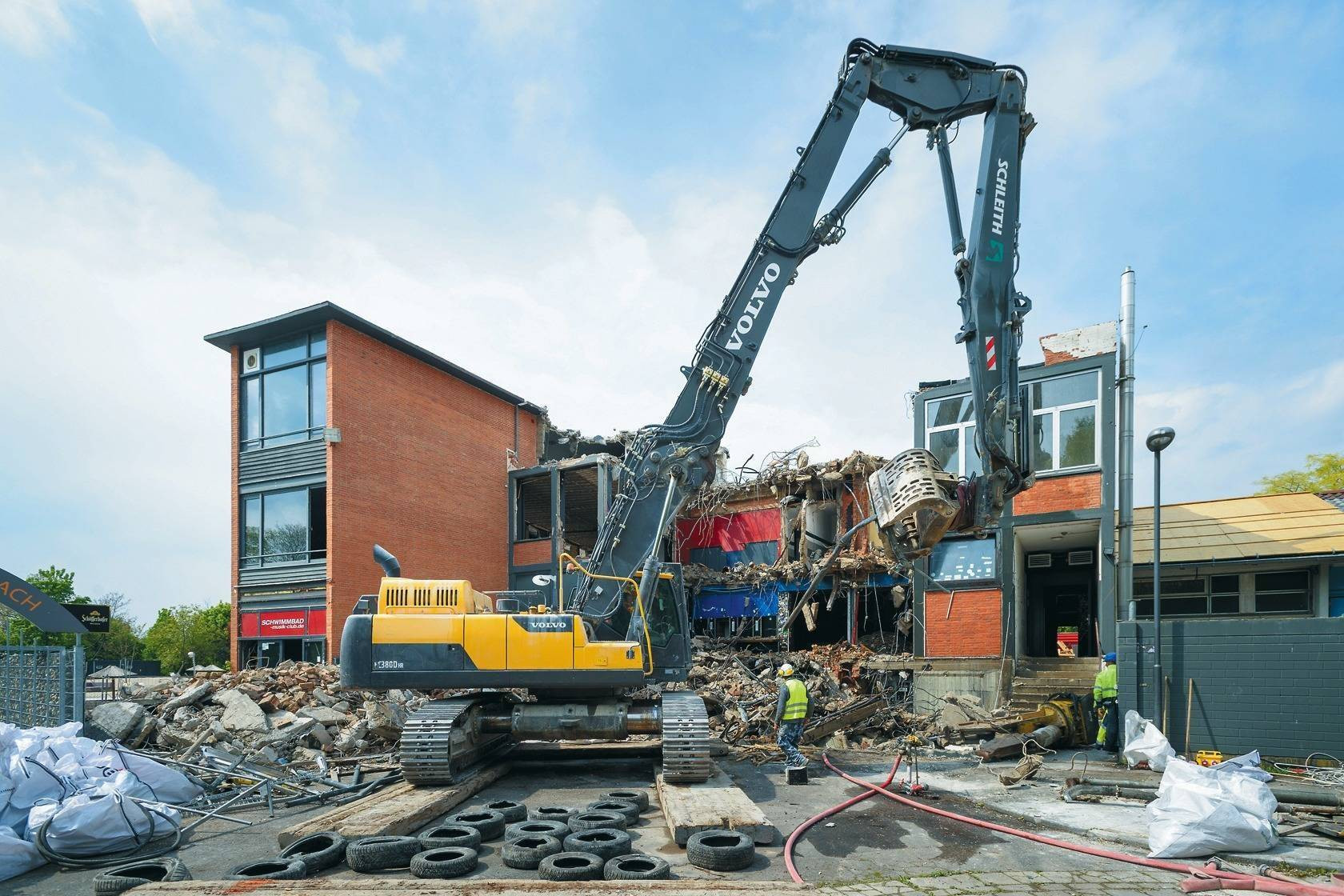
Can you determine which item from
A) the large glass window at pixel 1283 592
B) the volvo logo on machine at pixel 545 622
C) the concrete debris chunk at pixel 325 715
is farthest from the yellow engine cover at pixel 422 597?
the large glass window at pixel 1283 592

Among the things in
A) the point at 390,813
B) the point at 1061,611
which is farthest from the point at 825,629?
the point at 390,813

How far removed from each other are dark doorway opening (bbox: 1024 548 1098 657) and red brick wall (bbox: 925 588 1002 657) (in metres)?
3.82

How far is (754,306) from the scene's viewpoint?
1173cm

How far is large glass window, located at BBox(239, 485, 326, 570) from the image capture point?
21875 mm

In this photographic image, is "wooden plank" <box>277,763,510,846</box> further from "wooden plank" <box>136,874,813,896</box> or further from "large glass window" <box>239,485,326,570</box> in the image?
"large glass window" <box>239,485,326,570</box>

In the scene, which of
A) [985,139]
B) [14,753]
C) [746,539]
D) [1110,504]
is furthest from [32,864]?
[746,539]

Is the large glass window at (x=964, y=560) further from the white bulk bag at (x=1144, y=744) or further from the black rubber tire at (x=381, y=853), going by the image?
the black rubber tire at (x=381, y=853)

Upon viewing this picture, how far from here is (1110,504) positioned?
1609 centimetres

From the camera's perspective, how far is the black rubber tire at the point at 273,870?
6793 millimetres

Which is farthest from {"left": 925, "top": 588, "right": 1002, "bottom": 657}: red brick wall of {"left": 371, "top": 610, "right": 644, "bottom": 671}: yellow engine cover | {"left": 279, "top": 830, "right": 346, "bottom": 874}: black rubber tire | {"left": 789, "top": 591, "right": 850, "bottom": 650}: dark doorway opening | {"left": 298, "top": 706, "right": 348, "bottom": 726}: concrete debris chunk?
{"left": 279, "top": 830, "right": 346, "bottom": 874}: black rubber tire

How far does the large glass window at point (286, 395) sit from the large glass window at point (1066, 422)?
1675 cm

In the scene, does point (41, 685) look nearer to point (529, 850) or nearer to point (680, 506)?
point (529, 850)

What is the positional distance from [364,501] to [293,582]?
2605 millimetres

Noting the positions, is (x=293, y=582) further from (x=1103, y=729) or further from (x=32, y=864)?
(x=1103, y=729)
